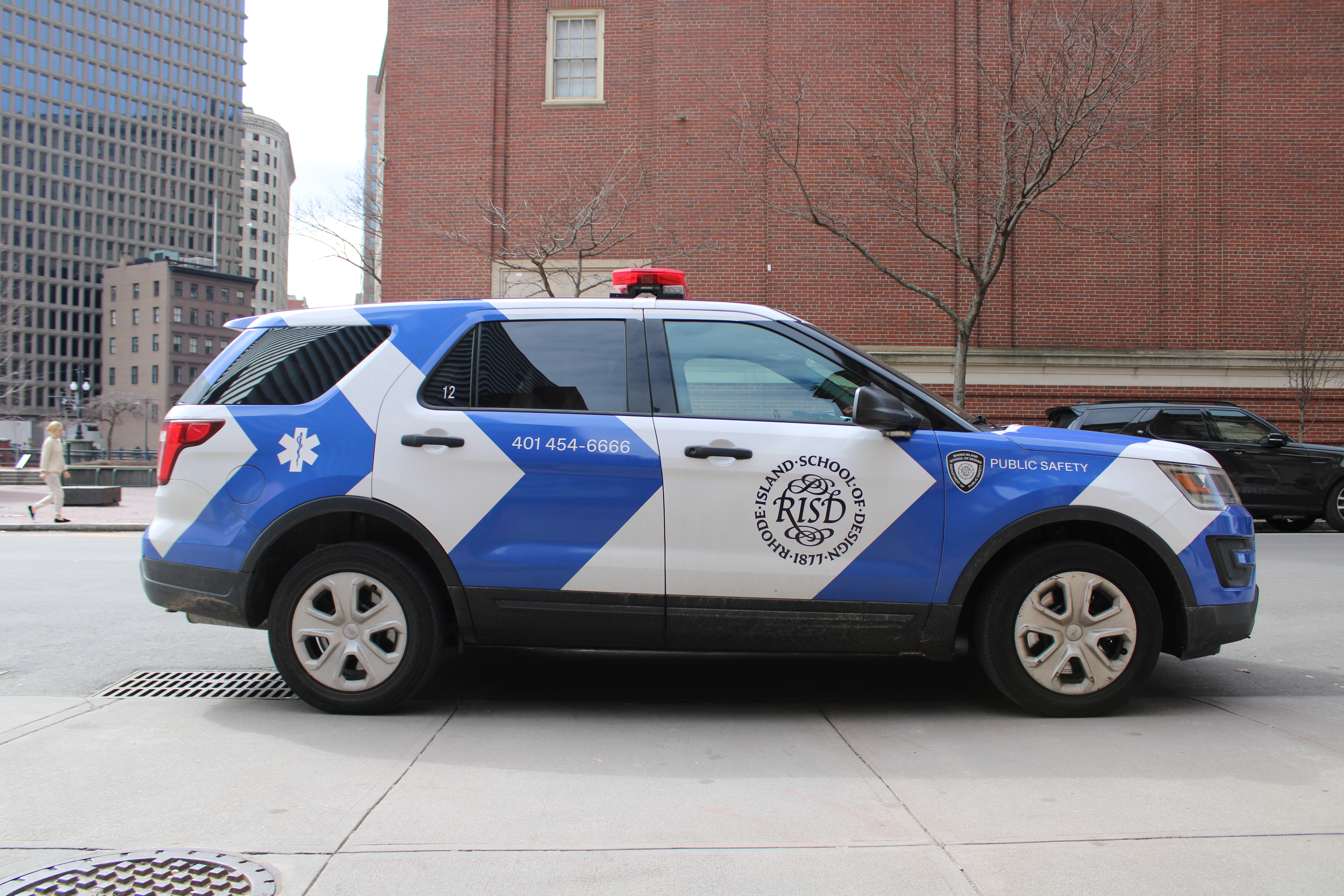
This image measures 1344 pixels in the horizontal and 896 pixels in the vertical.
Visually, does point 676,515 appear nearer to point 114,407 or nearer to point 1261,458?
point 1261,458

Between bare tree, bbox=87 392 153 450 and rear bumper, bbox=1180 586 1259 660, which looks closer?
rear bumper, bbox=1180 586 1259 660

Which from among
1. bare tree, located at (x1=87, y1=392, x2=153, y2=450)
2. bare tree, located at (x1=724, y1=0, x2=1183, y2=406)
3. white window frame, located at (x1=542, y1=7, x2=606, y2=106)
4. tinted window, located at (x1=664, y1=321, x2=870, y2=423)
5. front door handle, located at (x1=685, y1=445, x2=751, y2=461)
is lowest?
front door handle, located at (x1=685, y1=445, x2=751, y2=461)

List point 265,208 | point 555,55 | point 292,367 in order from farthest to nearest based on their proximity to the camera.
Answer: point 265,208 < point 555,55 < point 292,367

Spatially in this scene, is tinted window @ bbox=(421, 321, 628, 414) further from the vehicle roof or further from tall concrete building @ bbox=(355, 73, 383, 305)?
tall concrete building @ bbox=(355, 73, 383, 305)

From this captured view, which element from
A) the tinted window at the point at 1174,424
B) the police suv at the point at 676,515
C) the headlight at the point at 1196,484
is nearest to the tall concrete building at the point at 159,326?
the tinted window at the point at 1174,424

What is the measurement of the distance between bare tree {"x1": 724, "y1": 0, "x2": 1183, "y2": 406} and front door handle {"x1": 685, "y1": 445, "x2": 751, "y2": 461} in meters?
12.9

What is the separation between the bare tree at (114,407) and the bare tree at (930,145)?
81.4 m

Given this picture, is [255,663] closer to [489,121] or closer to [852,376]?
[852,376]

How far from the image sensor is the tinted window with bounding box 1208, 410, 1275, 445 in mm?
13383

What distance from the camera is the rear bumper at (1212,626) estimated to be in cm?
415

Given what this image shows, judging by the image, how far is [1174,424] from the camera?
13461mm

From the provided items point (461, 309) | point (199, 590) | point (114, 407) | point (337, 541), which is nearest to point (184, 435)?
point (199, 590)

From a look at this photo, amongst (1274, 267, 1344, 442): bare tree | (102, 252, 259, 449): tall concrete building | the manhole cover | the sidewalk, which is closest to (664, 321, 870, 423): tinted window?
the manhole cover

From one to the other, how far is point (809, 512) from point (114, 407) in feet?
307
